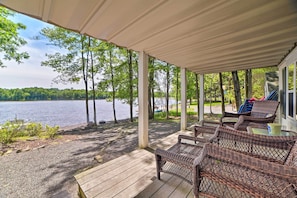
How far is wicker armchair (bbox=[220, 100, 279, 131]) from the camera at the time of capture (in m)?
3.40

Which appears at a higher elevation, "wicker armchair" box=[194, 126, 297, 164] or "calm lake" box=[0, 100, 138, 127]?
"wicker armchair" box=[194, 126, 297, 164]

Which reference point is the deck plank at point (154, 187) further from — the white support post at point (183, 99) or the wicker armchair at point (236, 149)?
the white support post at point (183, 99)

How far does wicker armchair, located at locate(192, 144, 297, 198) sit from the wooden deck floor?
26.8 inches

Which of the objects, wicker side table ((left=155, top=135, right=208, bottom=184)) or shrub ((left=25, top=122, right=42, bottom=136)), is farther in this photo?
shrub ((left=25, top=122, right=42, bottom=136))

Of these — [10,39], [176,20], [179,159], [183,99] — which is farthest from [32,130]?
[176,20]

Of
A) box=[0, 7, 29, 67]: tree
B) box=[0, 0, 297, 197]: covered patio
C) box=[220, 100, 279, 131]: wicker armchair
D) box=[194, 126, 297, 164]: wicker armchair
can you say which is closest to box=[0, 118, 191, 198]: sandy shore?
box=[194, 126, 297, 164]: wicker armchair

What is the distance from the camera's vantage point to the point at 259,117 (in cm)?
408

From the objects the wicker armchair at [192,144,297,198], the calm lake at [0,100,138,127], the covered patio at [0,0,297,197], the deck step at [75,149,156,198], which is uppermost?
the covered patio at [0,0,297,197]

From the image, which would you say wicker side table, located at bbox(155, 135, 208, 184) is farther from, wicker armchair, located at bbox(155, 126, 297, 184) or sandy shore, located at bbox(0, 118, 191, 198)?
sandy shore, located at bbox(0, 118, 191, 198)

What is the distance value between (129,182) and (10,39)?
748 cm

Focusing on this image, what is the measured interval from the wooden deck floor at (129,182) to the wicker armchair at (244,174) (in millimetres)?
681

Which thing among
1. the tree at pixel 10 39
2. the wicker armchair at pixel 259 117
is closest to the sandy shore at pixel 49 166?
the wicker armchair at pixel 259 117

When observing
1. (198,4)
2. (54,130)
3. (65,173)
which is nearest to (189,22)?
(198,4)

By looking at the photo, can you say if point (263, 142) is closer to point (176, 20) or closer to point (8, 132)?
point (176, 20)
